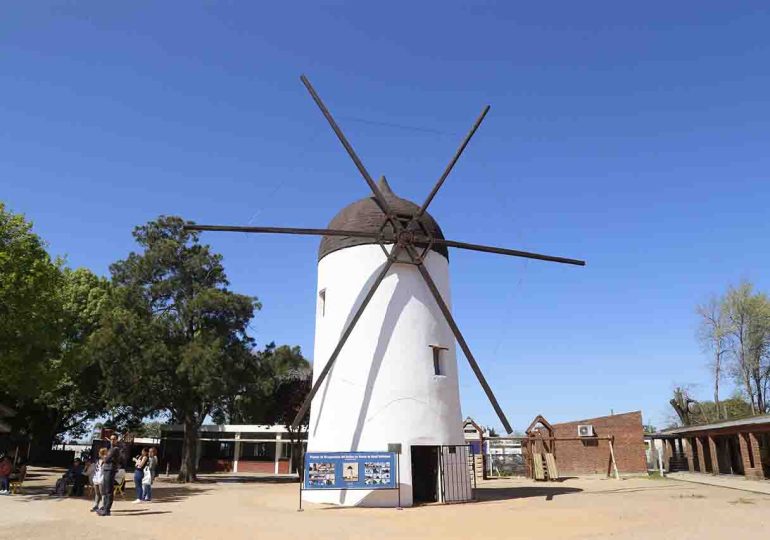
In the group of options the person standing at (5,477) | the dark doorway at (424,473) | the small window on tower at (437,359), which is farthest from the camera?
the small window on tower at (437,359)

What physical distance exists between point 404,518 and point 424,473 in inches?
181

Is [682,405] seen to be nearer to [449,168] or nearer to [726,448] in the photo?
[726,448]

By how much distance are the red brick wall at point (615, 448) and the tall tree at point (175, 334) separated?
65.9ft

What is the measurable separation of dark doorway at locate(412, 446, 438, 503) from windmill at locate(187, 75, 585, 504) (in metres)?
0.13

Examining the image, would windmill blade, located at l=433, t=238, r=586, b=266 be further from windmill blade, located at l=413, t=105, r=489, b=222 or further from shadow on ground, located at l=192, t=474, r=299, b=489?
shadow on ground, located at l=192, t=474, r=299, b=489

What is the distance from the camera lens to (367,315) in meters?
18.2

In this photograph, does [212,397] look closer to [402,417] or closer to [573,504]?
[402,417]

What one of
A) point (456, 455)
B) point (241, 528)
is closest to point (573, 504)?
point (456, 455)

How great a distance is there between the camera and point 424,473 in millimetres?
18438

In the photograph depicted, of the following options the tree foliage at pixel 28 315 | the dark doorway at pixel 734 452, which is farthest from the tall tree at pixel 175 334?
the dark doorway at pixel 734 452

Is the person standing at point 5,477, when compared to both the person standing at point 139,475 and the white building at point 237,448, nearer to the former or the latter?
the person standing at point 139,475

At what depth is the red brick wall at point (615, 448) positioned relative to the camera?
3262 cm

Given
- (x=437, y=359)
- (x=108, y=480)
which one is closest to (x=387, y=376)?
(x=437, y=359)

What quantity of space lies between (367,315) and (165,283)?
15.8 metres
